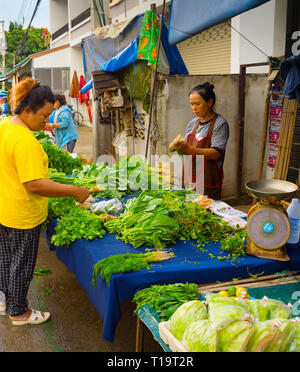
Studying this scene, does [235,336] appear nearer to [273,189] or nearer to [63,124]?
[273,189]

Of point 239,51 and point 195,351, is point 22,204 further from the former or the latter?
point 239,51

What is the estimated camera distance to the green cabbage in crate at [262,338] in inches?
60.0

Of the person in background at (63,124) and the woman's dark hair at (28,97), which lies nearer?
the woman's dark hair at (28,97)

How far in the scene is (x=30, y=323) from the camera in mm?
3307

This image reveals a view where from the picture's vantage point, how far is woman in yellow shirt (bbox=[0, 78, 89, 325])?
273 cm

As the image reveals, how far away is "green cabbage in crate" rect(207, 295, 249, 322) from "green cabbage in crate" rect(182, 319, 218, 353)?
5 cm

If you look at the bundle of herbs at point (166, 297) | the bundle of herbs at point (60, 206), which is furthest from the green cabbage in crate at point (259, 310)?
the bundle of herbs at point (60, 206)

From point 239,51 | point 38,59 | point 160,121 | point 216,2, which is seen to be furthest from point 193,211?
point 38,59

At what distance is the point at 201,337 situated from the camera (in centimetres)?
158

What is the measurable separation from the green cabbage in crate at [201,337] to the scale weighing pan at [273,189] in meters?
0.93

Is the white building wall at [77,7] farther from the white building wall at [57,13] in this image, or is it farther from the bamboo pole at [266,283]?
the bamboo pole at [266,283]

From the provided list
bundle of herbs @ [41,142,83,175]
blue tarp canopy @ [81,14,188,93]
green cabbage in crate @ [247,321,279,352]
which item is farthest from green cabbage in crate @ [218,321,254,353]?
blue tarp canopy @ [81,14,188,93]

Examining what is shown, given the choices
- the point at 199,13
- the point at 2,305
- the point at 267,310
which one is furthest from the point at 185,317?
the point at 199,13
